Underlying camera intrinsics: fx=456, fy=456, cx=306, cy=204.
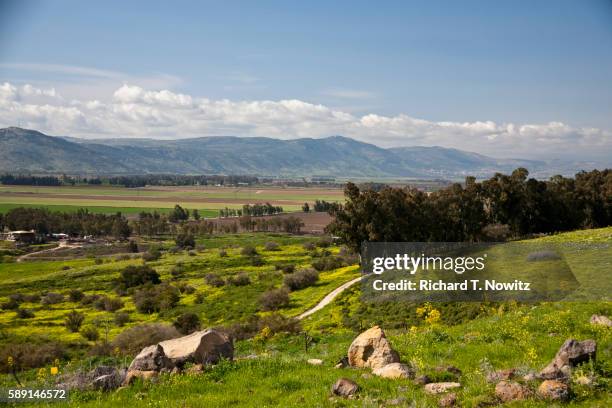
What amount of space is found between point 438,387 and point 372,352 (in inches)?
126

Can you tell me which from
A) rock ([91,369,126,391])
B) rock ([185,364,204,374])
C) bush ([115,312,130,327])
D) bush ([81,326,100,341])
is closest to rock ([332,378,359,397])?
rock ([185,364,204,374])

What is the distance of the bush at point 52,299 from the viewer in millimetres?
82875

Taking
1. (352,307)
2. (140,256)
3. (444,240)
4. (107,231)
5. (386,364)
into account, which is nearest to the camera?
(386,364)

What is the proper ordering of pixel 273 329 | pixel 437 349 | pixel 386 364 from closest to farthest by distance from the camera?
pixel 386 364 < pixel 437 349 < pixel 273 329

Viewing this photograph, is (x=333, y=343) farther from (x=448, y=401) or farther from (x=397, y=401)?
(x=448, y=401)

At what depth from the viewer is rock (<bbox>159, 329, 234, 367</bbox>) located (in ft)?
49.9

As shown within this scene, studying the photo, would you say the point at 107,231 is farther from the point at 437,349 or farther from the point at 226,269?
the point at 437,349

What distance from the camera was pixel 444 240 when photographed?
7325 cm

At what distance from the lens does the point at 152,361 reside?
14.7 meters

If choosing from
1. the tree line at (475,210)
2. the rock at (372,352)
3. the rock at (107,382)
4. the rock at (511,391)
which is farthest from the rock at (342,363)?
the tree line at (475,210)

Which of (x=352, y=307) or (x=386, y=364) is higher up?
(x=386, y=364)

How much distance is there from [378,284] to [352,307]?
178 inches

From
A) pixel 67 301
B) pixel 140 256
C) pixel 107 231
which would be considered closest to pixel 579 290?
pixel 67 301

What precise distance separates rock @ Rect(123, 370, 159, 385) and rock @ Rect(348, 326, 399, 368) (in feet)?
20.4
